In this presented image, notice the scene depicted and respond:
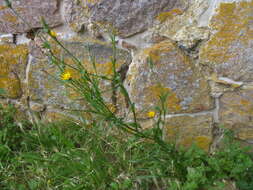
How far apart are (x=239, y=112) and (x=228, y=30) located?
0.43 metres

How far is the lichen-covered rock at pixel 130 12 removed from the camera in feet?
4.83

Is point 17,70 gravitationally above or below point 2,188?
above

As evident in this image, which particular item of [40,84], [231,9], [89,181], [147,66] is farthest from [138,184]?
[231,9]

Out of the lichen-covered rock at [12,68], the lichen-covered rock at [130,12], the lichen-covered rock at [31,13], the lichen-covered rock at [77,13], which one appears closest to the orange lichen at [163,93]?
the lichen-covered rock at [130,12]

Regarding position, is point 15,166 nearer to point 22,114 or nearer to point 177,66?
point 22,114

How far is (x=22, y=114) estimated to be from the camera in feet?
6.66

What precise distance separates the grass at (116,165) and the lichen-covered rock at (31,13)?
0.62m

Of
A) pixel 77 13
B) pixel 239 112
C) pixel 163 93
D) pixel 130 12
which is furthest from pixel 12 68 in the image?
pixel 239 112

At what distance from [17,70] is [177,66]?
100cm

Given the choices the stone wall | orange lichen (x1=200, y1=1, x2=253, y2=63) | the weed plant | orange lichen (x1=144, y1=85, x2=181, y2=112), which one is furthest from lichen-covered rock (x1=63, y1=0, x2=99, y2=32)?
orange lichen (x1=200, y1=1, x2=253, y2=63)

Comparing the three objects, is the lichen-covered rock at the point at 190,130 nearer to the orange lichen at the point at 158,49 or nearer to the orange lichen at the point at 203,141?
the orange lichen at the point at 203,141

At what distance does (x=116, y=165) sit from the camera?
161 centimetres

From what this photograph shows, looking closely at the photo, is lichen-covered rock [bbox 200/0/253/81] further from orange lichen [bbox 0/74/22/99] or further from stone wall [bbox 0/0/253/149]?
orange lichen [bbox 0/74/22/99]

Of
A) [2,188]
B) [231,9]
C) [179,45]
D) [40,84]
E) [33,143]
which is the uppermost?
[231,9]
